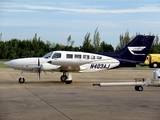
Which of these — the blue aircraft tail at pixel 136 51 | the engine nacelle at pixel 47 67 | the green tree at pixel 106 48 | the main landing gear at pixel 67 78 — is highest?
the green tree at pixel 106 48

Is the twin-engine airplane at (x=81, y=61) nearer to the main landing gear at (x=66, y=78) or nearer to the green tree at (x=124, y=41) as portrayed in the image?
the main landing gear at (x=66, y=78)

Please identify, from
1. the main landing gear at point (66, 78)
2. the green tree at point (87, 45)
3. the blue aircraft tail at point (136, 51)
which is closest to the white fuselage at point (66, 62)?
the main landing gear at point (66, 78)

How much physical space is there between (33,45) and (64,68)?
4411cm

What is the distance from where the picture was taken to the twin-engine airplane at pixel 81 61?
21859mm

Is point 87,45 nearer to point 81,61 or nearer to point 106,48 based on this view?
point 106,48

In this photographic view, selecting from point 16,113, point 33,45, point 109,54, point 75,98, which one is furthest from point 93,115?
point 33,45

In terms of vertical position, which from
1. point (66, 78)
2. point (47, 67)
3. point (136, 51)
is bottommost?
point (66, 78)

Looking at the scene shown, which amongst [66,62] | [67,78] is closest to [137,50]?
[67,78]

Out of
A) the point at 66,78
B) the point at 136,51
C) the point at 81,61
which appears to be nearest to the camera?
the point at 81,61

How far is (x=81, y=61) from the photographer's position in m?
21.6

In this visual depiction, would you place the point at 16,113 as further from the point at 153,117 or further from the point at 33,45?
the point at 33,45

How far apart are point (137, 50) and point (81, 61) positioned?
4451 mm

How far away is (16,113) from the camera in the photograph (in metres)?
10.4

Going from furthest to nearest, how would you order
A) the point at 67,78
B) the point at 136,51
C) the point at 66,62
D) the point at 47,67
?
the point at 136,51, the point at 67,78, the point at 47,67, the point at 66,62
